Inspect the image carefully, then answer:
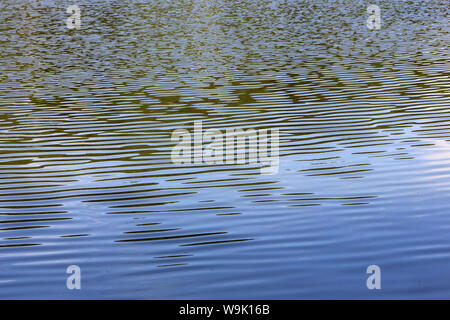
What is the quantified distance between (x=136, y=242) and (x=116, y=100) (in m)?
8.72

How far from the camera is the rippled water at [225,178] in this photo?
773cm

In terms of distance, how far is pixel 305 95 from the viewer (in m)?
17.2

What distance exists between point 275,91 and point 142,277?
10.5 metres

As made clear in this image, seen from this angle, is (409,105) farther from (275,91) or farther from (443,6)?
(443,6)

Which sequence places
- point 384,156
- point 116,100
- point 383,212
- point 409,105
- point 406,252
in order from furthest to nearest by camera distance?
1. point 116,100
2. point 409,105
3. point 384,156
4. point 383,212
5. point 406,252

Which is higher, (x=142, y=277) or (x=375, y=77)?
(x=375, y=77)

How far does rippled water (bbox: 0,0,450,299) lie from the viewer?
25.4 feet

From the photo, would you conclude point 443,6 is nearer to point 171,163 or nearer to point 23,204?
point 171,163

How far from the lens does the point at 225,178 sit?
10977 millimetres

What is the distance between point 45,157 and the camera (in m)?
12.2
